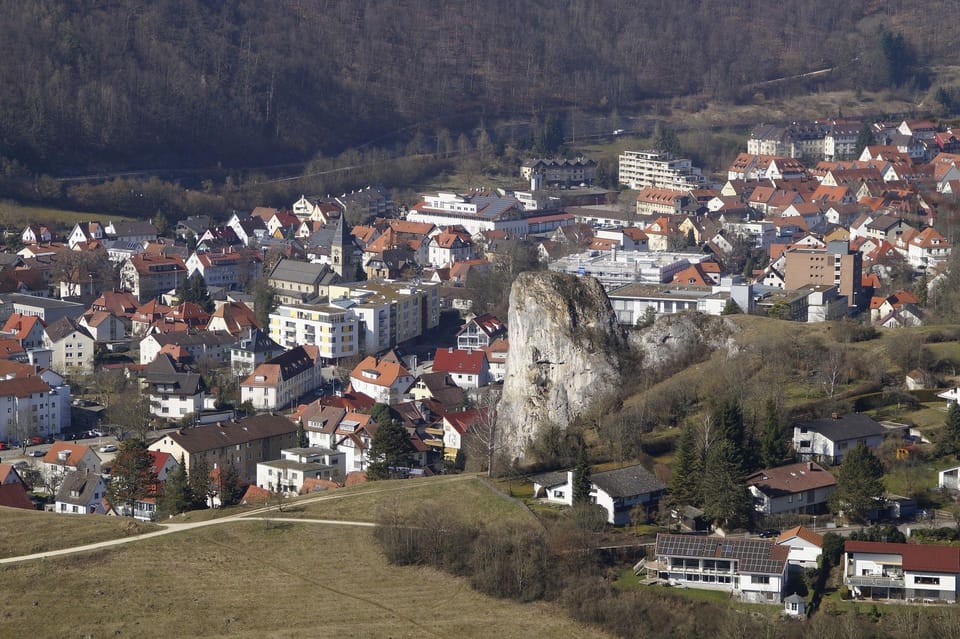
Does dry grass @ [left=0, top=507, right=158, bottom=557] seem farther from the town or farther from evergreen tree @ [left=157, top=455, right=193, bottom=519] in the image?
the town

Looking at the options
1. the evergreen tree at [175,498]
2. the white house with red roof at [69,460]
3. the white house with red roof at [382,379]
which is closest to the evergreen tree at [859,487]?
the evergreen tree at [175,498]

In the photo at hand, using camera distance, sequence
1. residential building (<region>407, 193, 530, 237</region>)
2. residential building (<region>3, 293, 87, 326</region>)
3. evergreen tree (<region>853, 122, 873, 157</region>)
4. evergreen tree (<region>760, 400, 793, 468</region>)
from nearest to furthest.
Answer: evergreen tree (<region>760, 400, 793, 468</region>), residential building (<region>3, 293, 87, 326</region>), residential building (<region>407, 193, 530, 237</region>), evergreen tree (<region>853, 122, 873, 157</region>)

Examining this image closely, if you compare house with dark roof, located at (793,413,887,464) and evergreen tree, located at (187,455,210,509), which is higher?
house with dark roof, located at (793,413,887,464)

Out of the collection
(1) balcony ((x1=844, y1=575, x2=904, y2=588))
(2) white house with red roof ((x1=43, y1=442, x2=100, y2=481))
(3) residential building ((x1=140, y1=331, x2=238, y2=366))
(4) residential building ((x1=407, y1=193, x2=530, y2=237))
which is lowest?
(1) balcony ((x1=844, y1=575, x2=904, y2=588))

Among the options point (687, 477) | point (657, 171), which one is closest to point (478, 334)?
point (687, 477)

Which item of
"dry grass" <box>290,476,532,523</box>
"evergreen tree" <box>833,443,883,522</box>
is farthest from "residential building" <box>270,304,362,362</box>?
"evergreen tree" <box>833,443,883,522</box>

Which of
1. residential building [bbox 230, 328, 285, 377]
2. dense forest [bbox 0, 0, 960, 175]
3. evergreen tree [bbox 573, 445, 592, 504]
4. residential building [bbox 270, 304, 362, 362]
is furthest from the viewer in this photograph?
dense forest [bbox 0, 0, 960, 175]

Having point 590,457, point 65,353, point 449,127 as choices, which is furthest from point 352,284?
point 449,127
